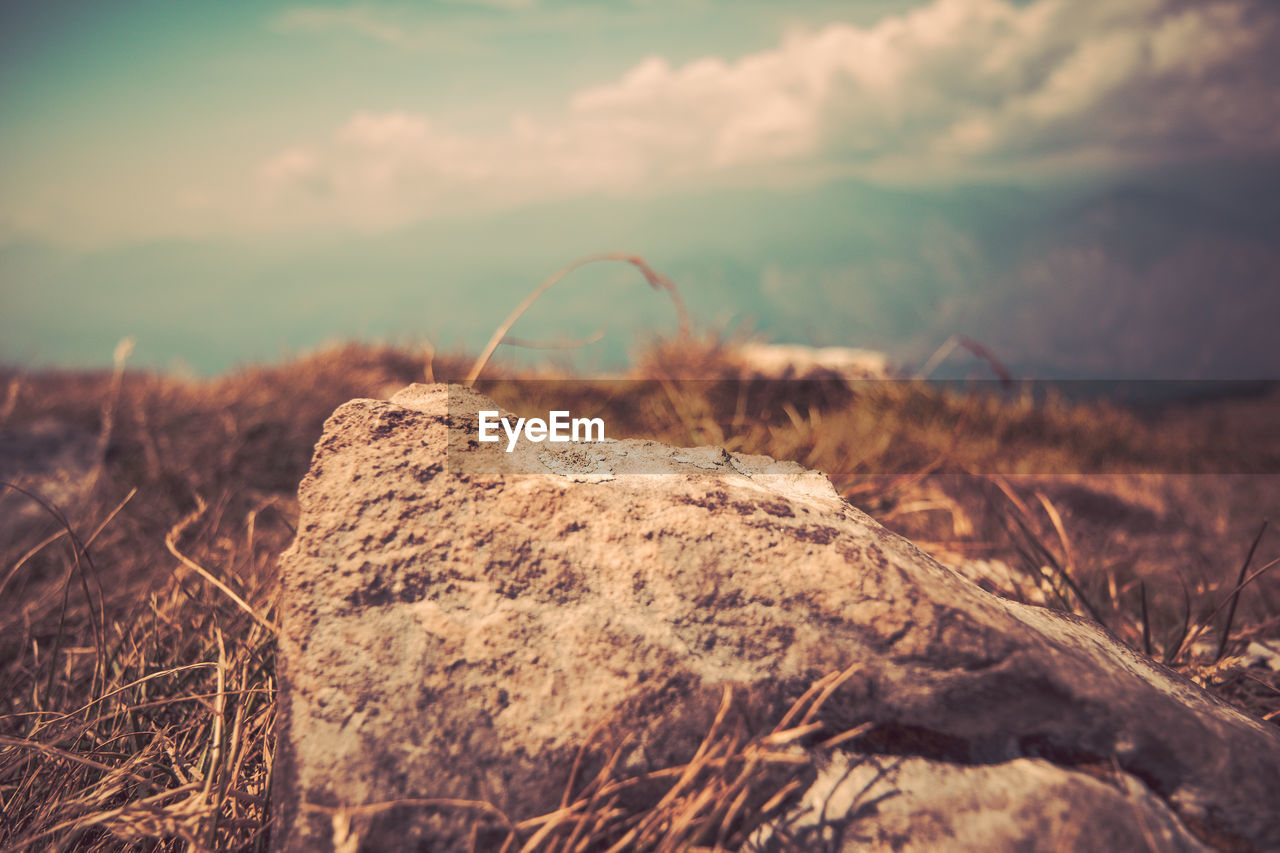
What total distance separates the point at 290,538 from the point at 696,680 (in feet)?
7.27

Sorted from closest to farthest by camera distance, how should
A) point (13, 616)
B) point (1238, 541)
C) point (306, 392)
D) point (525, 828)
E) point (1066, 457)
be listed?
point (525, 828) < point (13, 616) < point (1238, 541) < point (306, 392) < point (1066, 457)

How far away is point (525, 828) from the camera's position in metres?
0.88

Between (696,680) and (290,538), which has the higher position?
(696,680)

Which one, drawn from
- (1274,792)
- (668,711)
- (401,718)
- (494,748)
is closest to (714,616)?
(668,711)

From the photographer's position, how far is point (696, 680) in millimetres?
926

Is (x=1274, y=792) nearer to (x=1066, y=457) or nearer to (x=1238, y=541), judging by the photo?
(x=1238, y=541)

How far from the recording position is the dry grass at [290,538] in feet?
3.08

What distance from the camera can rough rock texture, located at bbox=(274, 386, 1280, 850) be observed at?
0.87m

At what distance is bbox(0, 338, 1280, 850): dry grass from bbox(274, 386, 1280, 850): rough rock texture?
64 mm

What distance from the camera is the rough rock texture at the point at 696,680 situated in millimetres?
867

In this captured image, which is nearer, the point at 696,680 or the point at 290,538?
the point at 696,680

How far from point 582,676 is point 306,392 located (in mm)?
4429

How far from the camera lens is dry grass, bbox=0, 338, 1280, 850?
939mm

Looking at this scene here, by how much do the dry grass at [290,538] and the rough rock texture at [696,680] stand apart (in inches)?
2.5
